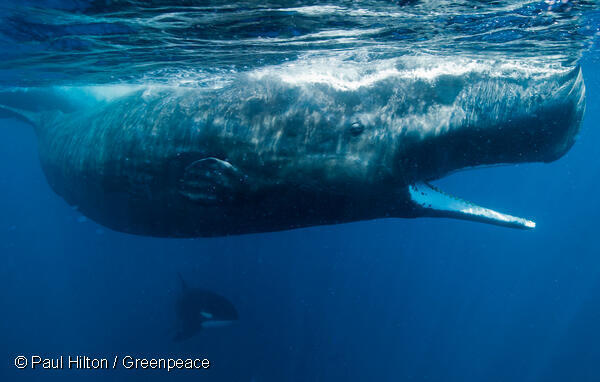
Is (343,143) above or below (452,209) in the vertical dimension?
above

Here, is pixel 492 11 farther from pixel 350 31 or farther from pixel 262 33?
pixel 262 33

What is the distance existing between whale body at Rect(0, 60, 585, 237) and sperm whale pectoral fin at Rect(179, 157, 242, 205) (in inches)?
0.5

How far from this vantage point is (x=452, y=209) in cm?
396

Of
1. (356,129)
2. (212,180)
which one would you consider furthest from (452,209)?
(212,180)

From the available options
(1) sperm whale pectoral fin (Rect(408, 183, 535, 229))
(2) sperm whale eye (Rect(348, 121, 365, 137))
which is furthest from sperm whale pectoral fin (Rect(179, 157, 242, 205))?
(1) sperm whale pectoral fin (Rect(408, 183, 535, 229))

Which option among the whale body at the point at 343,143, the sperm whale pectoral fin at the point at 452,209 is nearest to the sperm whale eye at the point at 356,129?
the whale body at the point at 343,143

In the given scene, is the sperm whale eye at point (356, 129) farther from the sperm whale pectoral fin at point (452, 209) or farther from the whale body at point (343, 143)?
the sperm whale pectoral fin at point (452, 209)

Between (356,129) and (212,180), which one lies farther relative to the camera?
(212,180)

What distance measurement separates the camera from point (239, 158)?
4.26 m

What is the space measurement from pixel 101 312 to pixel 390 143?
170 ft

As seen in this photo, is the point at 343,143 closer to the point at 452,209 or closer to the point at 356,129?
the point at 356,129

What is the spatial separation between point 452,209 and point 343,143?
1.35 m

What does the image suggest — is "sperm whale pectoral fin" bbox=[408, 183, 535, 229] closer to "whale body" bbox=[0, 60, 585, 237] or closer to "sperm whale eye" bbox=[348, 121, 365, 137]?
"whale body" bbox=[0, 60, 585, 237]

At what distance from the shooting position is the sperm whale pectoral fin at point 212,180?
421 cm
